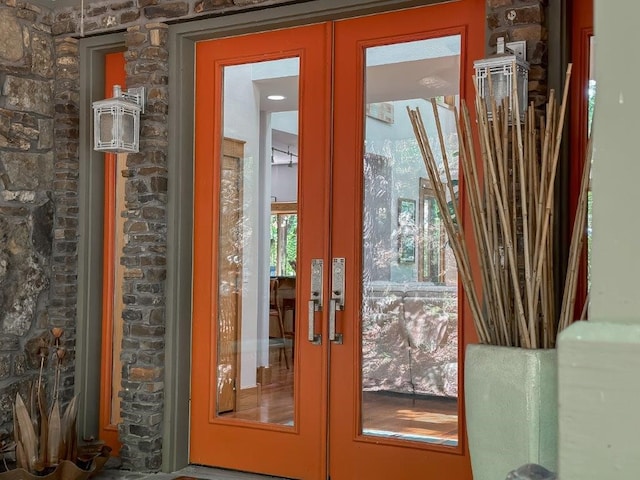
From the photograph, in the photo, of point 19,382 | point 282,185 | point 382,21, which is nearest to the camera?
point 382,21

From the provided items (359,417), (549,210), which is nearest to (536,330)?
(549,210)

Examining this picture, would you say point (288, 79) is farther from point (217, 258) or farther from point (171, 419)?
point (171, 419)

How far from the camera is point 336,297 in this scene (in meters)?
3.74

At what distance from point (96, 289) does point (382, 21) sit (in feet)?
6.85

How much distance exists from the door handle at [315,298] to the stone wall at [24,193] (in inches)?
57.2

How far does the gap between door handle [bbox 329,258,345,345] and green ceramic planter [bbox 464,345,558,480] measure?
1196mm

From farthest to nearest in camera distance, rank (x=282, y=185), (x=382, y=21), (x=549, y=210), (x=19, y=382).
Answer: (x=19, y=382) < (x=282, y=185) < (x=382, y=21) < (x=549, y=210)

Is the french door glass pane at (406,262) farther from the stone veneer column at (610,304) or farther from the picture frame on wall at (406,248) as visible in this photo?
the stone veneer column at (610,304)

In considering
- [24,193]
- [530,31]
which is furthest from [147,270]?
[530,31]

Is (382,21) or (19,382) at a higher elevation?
(382,21)

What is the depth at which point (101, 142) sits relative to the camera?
13.1 feet

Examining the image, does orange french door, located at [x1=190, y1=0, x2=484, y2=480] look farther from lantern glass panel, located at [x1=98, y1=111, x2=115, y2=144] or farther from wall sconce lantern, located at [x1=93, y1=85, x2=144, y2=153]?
lantern glass panel, located at [x1=98, y1=111, x2=115, y2=144]

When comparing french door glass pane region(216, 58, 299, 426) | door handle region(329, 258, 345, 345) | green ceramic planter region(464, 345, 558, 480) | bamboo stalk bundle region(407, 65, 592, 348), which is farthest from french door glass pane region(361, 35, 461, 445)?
green ceramic planter region(464, 345, 558, 480)

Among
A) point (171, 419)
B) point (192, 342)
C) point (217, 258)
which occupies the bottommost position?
point (171, 419)
